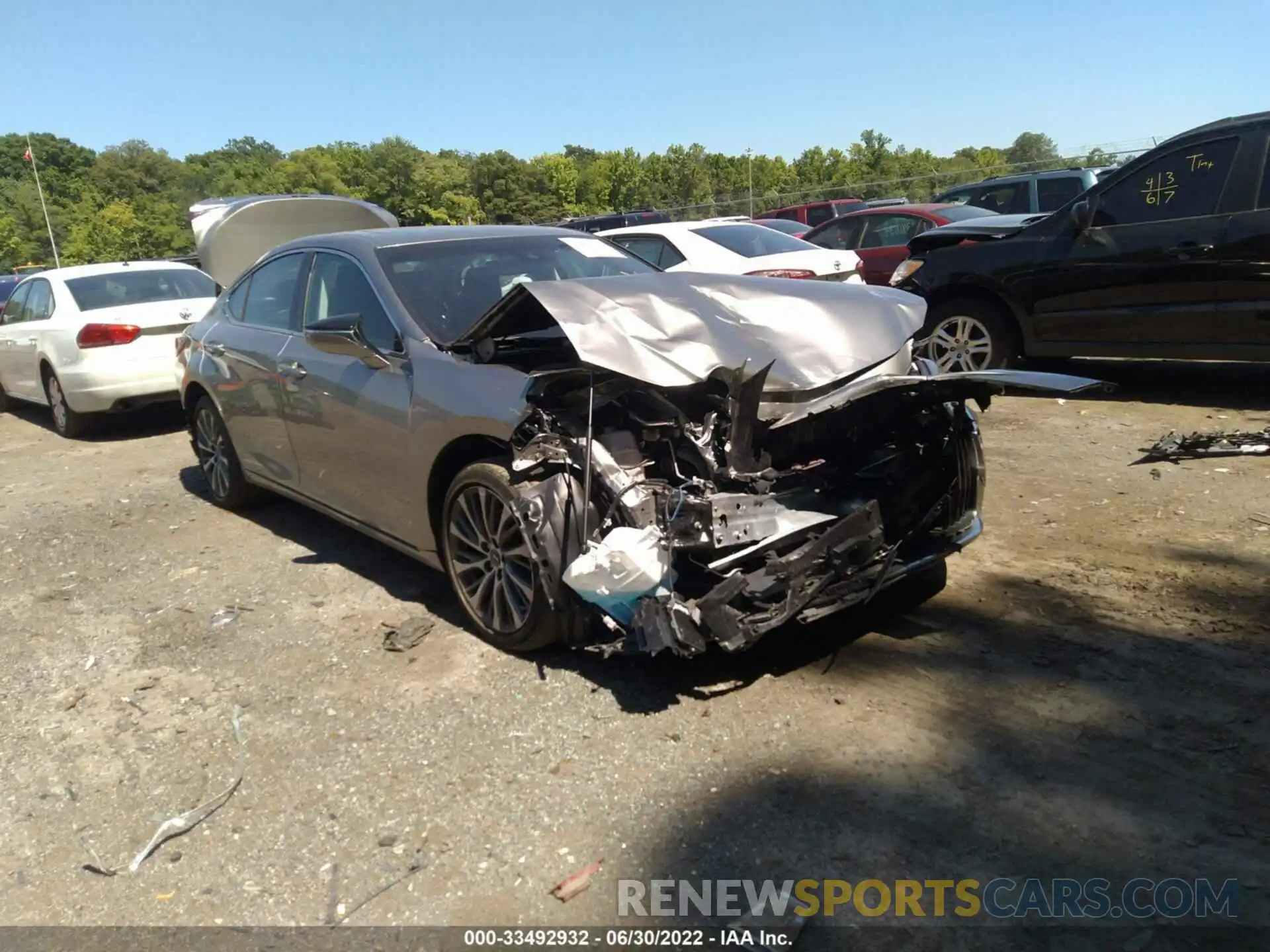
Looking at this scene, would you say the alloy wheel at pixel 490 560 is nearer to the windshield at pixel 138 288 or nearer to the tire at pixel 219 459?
the tire at pixel 219 459

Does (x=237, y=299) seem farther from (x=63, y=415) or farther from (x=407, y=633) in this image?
(x=63, y=415)

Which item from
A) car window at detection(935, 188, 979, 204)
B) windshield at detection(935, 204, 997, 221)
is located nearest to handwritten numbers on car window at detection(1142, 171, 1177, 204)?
windshield at detection(935, 204, 997, 221)

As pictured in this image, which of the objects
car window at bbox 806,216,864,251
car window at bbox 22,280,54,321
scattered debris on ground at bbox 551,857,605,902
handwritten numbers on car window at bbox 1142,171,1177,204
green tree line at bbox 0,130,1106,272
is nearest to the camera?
scattered debris on ground at bbox 551,857,605,902

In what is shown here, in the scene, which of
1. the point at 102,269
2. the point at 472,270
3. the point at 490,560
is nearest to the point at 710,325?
the point at 490,560

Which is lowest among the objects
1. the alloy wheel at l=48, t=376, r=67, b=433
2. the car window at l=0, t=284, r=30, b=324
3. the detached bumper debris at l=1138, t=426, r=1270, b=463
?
the detached bumper debris at l=1138, t=426, r=1270, b=463

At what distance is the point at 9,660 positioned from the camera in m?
4.48

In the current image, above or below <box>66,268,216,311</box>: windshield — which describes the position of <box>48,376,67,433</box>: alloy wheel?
below

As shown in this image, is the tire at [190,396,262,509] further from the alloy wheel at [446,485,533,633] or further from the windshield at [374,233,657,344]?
the alloy wheel at [446,485,533,633]

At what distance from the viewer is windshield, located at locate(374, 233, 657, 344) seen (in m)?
4.43

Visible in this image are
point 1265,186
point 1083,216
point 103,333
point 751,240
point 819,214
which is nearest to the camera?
point 1265,186

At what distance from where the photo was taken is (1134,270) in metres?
7.22

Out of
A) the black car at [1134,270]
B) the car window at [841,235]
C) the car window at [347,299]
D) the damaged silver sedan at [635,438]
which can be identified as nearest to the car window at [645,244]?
the black car at [1134,270]

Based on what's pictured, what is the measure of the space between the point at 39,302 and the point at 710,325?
30.1 ft

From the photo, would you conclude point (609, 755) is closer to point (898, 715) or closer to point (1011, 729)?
point (898, 715)
